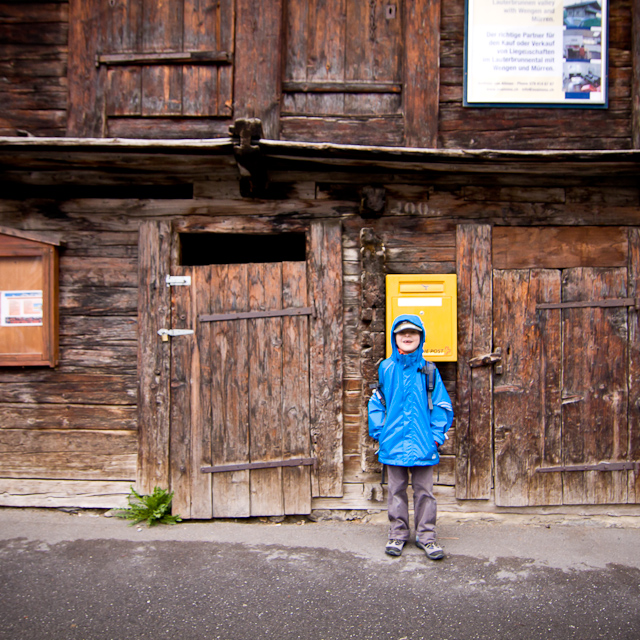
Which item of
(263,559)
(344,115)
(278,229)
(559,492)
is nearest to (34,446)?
(263,559)

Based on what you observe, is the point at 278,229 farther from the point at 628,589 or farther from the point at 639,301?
the point at 628,589

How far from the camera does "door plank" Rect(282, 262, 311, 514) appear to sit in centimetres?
414

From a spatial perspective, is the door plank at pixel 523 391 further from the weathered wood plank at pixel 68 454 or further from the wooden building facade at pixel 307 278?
the weathered wood plank at pixel 68 454

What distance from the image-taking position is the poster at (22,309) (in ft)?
13.8

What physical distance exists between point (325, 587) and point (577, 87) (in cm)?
463

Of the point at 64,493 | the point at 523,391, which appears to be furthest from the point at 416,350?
the point at 64,493

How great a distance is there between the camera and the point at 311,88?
170 inches

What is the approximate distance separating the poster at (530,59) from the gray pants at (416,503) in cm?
325

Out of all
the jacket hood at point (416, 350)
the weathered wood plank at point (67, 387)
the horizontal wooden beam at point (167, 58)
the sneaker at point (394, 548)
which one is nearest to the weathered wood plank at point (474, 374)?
the jacket hood at point (416, 350)

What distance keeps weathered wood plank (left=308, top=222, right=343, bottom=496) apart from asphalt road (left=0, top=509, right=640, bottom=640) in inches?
19.7

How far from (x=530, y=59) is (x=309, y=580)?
4680 mm

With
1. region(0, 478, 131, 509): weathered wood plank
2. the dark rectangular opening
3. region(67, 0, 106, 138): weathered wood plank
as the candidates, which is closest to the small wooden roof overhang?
region(67, 0, 106, 138): weathered wood plank

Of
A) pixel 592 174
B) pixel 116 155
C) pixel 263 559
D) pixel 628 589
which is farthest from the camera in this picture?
pixel 592 174

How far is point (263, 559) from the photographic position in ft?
11.5
